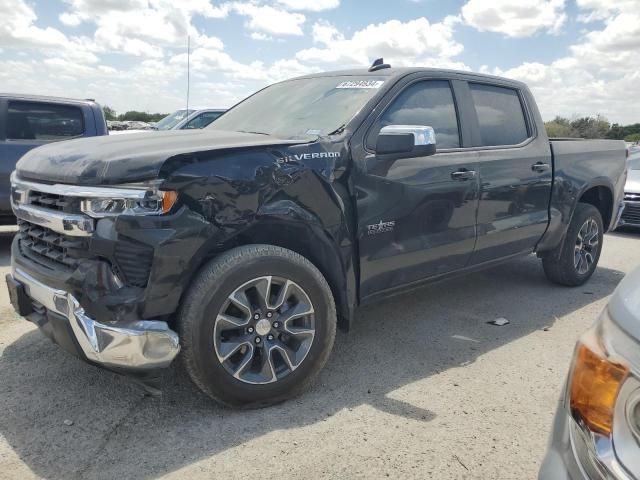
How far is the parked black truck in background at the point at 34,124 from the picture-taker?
651 cm

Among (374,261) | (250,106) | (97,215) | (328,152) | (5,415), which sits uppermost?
(250,106)

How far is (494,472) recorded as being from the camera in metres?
2.54

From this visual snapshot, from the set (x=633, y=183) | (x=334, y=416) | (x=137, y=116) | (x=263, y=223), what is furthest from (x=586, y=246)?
(x=137, y=116)

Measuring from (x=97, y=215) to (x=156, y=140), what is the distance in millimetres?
719

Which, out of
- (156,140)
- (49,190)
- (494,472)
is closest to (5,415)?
(49,190)

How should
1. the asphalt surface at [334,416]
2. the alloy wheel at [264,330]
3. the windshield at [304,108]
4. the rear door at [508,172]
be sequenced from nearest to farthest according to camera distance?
the asphalt surface at [334,416], the alloy wheel at [264,330], the windshield at [304,108], the rear door at [508,172]

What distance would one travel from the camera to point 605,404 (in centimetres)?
130

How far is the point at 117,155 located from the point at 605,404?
2323 mm

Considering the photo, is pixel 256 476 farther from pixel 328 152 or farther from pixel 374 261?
pixel 328 152

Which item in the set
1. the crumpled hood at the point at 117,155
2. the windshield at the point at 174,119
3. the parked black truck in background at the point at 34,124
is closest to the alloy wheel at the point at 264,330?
the crumpled hood at the point at 117,155

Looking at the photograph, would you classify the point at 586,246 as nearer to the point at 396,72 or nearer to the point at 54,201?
the point at 396,72

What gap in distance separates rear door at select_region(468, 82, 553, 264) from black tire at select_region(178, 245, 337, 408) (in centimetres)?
165

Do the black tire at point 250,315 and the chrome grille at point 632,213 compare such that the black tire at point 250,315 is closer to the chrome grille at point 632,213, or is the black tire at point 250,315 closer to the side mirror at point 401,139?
the side mirror at point 401,139

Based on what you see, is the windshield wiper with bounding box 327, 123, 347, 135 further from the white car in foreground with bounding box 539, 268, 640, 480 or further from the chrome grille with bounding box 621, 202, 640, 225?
the chrome grille with bounding box 621, 202, 640, 225
